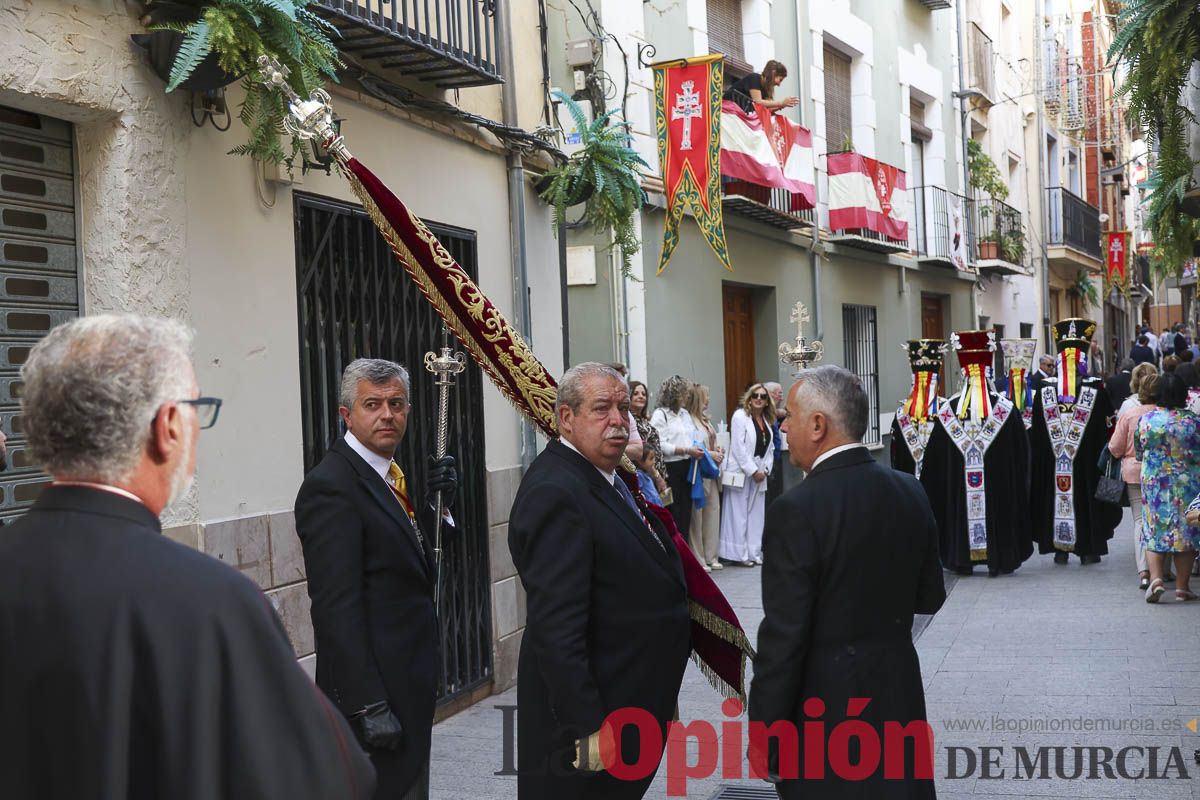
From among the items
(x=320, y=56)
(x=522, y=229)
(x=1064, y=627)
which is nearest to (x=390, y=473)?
(x=320, y=56)

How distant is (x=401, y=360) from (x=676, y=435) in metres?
5.17

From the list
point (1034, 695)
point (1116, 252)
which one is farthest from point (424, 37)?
point (1116, 252)

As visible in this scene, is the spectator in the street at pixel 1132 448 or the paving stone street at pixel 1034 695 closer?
the paving stone street at pixel 1034 695

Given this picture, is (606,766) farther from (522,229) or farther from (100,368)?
(522,229)

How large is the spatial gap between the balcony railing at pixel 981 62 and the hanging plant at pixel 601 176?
15.6 metres

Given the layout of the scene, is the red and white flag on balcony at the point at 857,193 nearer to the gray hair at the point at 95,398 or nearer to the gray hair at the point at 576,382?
the gray hair at the point at 576,382

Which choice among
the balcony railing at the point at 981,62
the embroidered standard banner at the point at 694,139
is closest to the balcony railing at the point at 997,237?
the balcony railing at the point at 981,62

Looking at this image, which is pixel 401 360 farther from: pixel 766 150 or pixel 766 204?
pixel 766 204

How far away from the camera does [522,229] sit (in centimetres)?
824

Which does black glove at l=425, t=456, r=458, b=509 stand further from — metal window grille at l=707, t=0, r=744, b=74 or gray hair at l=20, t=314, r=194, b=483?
metal window grille at l=707, t=0, r=744, b=74

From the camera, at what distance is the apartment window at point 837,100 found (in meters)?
17.1

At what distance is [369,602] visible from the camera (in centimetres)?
408

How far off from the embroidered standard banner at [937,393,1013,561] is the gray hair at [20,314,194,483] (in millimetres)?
11091

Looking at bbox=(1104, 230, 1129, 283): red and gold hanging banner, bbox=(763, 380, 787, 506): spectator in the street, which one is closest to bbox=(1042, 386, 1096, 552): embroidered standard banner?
bbox=(763, 380, 787, 506): spectator in the street
